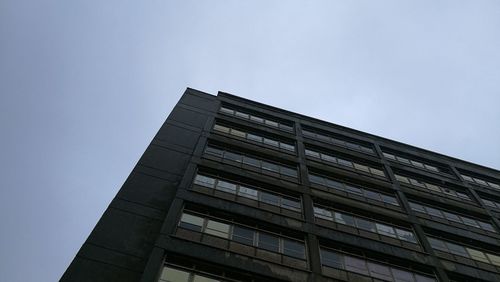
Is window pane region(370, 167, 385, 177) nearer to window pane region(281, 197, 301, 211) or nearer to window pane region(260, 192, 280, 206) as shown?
window pane region(281, 197, 301, 211)

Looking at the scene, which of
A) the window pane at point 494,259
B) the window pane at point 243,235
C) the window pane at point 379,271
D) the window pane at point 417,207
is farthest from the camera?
the window pane at point 417,207

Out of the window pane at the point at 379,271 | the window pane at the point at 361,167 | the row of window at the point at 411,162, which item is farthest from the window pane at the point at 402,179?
the window pane at the point at 379,271

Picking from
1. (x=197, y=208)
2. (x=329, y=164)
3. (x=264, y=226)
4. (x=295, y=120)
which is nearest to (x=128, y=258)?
(x=197, y=208)

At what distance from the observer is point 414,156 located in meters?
37.0

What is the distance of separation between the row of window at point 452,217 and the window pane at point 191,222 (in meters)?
15.5

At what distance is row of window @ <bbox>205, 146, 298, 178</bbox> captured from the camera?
1088 inches

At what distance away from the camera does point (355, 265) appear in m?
21.8

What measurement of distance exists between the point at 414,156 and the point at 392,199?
9.27 m

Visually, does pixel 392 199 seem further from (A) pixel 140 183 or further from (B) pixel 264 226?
(A) pixel 140 183

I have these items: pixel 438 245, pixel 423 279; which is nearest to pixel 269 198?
pixel 423 279

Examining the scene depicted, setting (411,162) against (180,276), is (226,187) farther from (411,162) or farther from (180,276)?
(411,162)

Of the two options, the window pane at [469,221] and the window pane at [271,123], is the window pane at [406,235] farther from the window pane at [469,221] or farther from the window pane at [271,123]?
the window pane at [271,123]

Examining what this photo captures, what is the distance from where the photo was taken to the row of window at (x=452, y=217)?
29.3 m

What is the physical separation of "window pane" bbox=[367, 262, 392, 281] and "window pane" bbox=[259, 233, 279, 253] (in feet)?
16.2
